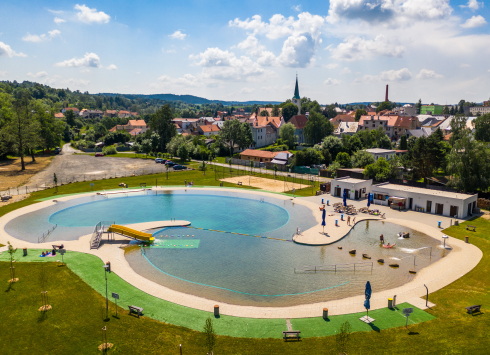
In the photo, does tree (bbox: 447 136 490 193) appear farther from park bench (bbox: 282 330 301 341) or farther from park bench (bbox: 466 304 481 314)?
park bench (bbox: 282 330 301 341)

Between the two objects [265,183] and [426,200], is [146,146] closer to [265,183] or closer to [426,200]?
[265,183]

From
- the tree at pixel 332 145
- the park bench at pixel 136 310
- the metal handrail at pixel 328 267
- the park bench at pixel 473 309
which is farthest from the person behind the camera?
the tree at pixel 332 145

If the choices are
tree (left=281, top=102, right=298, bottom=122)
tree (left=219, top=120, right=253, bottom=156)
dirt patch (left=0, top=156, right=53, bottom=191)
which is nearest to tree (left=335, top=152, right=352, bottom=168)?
tree (left=219, top=120, right=253, bottom=156)

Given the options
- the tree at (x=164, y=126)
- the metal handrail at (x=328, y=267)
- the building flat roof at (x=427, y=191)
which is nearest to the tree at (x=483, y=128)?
the building flat roof at (x=427, y=191)

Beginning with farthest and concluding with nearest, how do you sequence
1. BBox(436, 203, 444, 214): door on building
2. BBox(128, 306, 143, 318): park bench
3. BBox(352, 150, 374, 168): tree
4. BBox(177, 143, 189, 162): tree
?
BBox(177, 143, 189, 162): tree
BBox(352, 150, 374, 168): tree
BBox(436, 203, 444, 214): door on building
BBox(128, 306, 143, 318): park bench

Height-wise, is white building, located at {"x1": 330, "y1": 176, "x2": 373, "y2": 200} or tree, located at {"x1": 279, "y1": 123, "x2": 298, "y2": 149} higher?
tree, located at {"x1": 279, "y1": 123, "x2": 298, "y2": 149}

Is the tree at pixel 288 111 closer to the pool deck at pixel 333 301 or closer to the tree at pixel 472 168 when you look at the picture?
the tree at pixel 472 168

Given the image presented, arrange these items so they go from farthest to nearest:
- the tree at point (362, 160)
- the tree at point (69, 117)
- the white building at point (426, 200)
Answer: the tree at point (69, 117), the tree at point (362, 160), the white building at point (426, 200)
